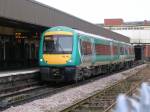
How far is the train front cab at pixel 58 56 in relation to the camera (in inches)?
803

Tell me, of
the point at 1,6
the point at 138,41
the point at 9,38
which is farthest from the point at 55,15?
the point at 138,41

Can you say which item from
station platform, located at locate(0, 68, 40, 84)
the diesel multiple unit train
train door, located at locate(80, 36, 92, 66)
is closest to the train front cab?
the diesel multiple unit train

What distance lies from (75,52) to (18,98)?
6.65m

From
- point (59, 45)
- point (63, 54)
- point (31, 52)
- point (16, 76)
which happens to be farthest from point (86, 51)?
point (31, 52)

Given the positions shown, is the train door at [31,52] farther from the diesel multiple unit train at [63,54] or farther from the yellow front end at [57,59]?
the yellow front end at [57,59]

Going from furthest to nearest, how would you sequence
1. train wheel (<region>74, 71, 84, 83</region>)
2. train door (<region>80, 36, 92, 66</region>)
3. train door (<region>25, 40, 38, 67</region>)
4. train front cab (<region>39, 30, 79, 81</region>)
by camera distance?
train door (<region>25, 40, 38, 67</region>)
train door (<region>80, 36, 92, 66</region>)
train wheel (<region>74, 71, 84, 83</region>)
train front cab (<region>39, 30, 79, 81</region>)

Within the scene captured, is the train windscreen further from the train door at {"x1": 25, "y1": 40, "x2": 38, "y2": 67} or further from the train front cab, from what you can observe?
the train door at {"x1": 25, "y1": 40, "x2": 38, "y2": 67}

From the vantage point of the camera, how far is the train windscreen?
68.5 feet

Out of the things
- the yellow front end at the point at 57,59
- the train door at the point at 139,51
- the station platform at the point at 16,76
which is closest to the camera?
the station platform at the point at 16,76

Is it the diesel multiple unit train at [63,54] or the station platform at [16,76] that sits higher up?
the diesel multiple unit train at [63,54]

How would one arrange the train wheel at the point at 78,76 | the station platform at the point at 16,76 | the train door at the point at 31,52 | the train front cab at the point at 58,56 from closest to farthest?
1. the station platform at the point at 16,76
2. the train front cab at the point at 58,56
3. the train wheel at the point at 78,76
4. the train door at the point at 31,52

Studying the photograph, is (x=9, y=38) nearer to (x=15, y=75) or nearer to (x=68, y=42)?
(x=68, y=42)

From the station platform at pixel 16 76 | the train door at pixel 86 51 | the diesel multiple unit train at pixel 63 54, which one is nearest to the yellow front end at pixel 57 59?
the diesel multiple unit train at pixel 63 54

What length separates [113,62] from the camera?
112 feet
